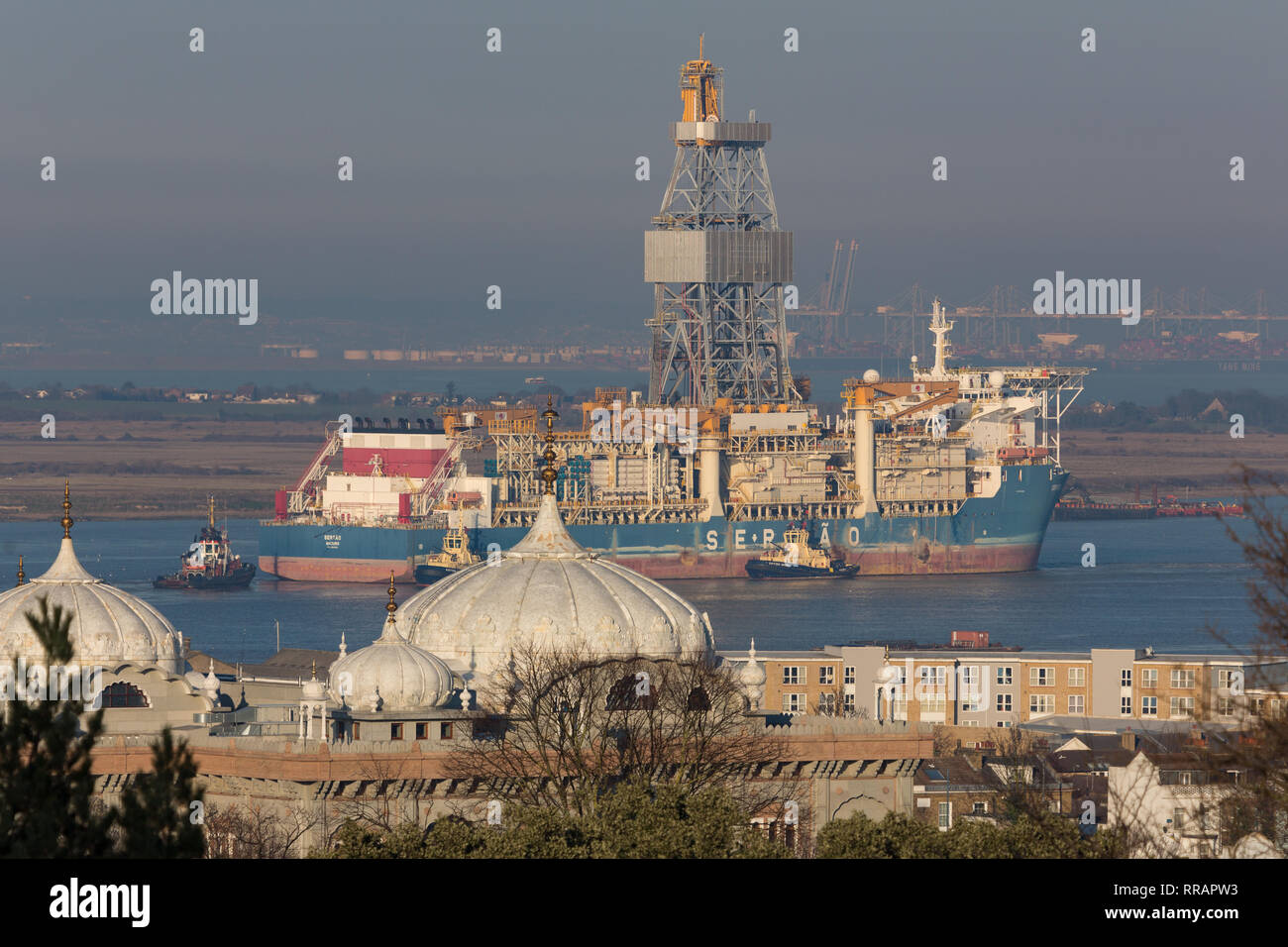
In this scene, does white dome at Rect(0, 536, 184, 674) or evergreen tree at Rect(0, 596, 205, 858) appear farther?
white dome at Rect(0, 536, 184, 674)

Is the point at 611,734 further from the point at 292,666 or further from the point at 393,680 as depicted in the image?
the point at 292,666

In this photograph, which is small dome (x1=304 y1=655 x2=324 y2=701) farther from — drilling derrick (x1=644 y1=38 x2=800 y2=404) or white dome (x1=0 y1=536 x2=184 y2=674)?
A: drilling derrick (x1=644 y1=38 x2=800 y2=404)

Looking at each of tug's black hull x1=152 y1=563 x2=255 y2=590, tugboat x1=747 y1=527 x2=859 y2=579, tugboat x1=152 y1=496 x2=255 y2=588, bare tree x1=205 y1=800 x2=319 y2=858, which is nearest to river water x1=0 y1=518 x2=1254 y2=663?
tug's black hull x1=152 y1=563 x2=255 y2=590

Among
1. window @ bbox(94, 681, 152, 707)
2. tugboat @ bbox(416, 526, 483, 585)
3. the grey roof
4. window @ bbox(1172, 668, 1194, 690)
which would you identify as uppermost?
tugboat @ bbox(416, 526, 483, 585)

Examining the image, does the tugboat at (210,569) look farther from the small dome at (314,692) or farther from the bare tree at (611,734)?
the small dome at (314,692)
